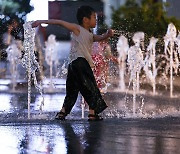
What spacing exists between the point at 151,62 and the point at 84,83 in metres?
8.66

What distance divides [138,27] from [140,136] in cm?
1263

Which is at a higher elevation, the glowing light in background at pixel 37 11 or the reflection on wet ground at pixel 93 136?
the glowing light in background at pixel 37 11

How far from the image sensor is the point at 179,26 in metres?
18.6

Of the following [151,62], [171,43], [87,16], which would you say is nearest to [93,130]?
[87,16]

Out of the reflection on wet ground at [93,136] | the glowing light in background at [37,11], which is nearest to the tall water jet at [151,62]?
the glowing light in background at [37,11]

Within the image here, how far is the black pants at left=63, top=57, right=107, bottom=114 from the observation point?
702 centimetres

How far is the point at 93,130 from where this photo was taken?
655cm

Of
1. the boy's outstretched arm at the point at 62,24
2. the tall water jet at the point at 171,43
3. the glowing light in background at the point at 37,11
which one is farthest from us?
the glowing light in background at the point at 37,11

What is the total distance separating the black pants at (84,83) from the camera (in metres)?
7.02

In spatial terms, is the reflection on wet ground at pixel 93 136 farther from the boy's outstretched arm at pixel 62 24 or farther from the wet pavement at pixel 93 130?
the boy's outstretched arm at pixel 62 24

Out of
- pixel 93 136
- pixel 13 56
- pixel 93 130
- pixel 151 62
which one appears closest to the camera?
pixel 93 136

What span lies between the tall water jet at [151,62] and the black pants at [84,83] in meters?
7.53

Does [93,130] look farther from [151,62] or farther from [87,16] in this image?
[151,62]

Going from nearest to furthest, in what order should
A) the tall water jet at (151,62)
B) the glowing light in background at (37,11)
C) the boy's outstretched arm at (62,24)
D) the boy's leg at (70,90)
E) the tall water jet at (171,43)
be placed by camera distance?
the boy's outstretched arm at (62,24)
the boy's leg at (70,90)
the tall water jet at (171,43)
the tall water jet at (151,62)
the glowing light in background at (37,11)
